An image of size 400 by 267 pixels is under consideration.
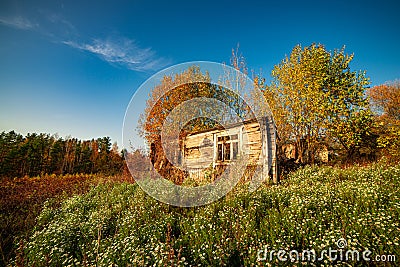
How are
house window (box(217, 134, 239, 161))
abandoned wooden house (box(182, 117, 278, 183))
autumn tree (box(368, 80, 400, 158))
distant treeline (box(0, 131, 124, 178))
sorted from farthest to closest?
distant treeline (box(0, 131, 124, 178)) → autumn tree (box(368, 80, 400, 158)) → house window (box(217, 134, 239, 161)) → abandoned wooden house (box(182, 117, 278, 183))

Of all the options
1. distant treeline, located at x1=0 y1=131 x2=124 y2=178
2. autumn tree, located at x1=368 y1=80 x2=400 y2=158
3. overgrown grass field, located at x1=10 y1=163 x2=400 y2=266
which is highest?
autumn tree, located at x1=368 y1=80 x2=400 y2=158

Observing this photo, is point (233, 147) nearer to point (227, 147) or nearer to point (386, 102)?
point (227, 147)

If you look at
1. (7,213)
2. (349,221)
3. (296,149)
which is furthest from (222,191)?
(296,149)

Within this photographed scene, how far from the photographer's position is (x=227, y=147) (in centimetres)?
1324

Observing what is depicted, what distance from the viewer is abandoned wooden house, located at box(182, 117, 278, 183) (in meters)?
11.2

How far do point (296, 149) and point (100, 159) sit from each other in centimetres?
3611

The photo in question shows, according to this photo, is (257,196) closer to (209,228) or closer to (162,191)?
(209,228)

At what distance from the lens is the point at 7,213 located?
740cm

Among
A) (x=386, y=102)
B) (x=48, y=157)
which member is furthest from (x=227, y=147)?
(x=48, y=157)

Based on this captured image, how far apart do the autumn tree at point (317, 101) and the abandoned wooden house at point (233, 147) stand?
262 inches

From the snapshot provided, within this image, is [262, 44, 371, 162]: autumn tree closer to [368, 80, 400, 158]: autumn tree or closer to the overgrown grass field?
[368, 80, 400, 158]: autumn tree

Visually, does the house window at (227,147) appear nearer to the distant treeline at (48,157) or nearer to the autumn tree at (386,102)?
the distant treeline at (48,157)

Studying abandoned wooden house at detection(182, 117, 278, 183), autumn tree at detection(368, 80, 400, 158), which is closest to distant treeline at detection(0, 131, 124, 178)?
abandoned wooden house at detection(182, 117, 278, 183)

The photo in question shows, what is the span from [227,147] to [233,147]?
0.53 metres
